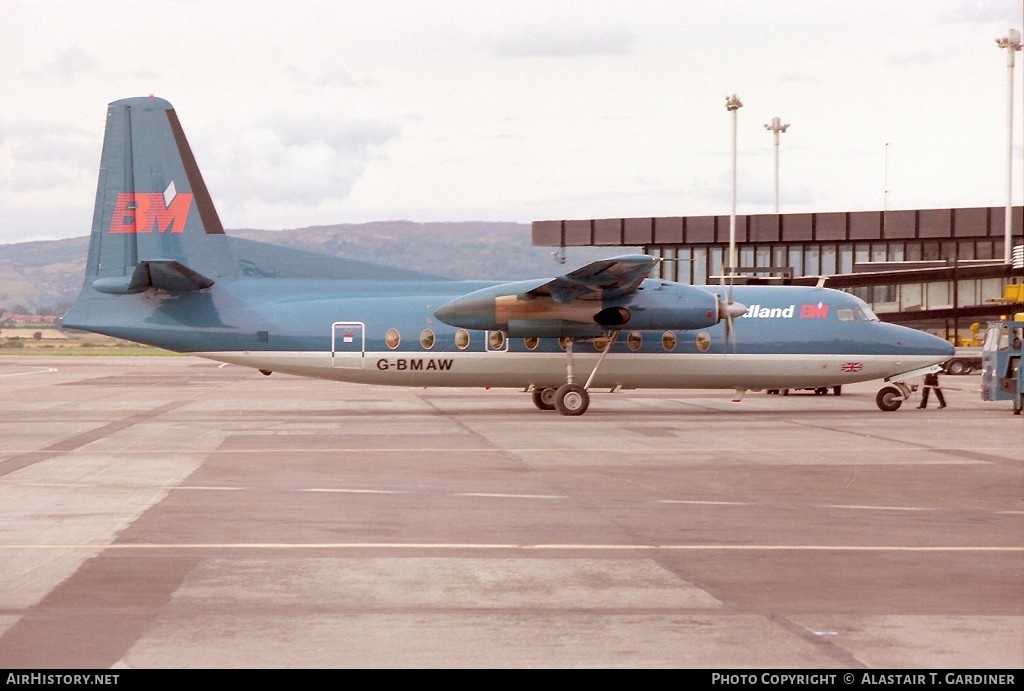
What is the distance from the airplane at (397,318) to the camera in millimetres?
30219

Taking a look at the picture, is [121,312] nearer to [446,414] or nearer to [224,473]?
[446,414]

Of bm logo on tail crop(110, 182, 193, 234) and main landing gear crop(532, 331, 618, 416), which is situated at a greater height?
bm logo on tail crop(110, 182, 193, 234)

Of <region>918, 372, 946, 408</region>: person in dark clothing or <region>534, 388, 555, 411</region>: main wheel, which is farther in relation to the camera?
<region>918, 372, 946, 408</region>: person in dark clothing

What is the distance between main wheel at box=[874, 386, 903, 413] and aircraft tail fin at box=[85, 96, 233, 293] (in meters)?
18.3

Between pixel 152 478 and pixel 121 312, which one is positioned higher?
pixel 121 312

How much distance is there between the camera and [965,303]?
67.2 m

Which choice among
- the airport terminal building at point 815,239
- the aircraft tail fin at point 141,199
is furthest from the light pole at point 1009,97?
the aircraft tail fin at point 141,199

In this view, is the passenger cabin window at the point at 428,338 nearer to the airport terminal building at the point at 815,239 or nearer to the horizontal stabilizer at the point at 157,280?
the horizontal stabilizer at the point at 157,280

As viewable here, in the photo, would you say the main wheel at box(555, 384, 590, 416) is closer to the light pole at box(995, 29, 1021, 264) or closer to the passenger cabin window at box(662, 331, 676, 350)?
the passenger cabin window at box(662, 331, 676, 350)

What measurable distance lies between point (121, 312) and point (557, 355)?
1134cm

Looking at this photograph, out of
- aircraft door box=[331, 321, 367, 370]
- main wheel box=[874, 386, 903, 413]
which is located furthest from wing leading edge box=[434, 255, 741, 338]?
main wheel box=[874, 386, 903, 413]

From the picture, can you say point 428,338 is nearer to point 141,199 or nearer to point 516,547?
point 141,199

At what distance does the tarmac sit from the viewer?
7816 millimetres
